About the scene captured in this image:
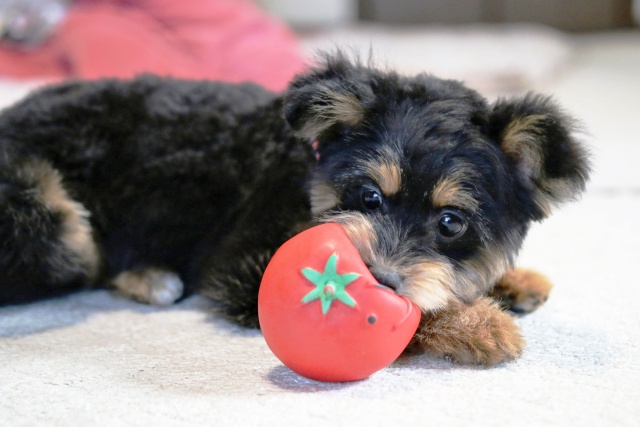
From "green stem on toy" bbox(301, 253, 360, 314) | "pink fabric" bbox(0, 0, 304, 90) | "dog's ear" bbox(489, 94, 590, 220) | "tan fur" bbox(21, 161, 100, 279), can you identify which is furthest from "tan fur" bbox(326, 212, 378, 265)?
"pink fabric" bbox(0, 0, 304, 90)

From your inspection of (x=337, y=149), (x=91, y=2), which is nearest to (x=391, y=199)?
(x=337, y=149)

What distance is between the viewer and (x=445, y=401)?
1710 mm

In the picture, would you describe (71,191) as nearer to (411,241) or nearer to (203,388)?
(203,388)

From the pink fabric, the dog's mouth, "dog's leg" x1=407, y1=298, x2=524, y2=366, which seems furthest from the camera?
the pink fabric

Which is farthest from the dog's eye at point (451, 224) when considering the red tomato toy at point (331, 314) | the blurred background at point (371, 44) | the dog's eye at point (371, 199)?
the blurred background at point (371, 44)

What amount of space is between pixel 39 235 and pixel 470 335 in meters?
1.51

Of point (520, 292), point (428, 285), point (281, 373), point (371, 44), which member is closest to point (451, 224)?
point (428, 285)

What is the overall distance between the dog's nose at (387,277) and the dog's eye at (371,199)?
27 centimetres

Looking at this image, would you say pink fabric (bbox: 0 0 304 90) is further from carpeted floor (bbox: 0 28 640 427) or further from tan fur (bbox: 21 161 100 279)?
carpeted floor (bbox: 0 28 640 427)

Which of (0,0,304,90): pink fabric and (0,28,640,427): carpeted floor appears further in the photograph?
(0,0,304,90): pink fabric

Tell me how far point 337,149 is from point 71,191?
3.49 ft

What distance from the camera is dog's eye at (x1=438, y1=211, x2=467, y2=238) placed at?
2.02 metres

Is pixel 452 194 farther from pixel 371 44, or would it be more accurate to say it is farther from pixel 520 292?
pixel 371 44

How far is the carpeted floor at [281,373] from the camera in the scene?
166 cm
